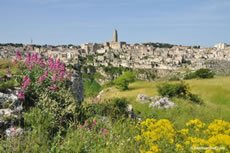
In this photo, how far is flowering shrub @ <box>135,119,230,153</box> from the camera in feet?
19.8

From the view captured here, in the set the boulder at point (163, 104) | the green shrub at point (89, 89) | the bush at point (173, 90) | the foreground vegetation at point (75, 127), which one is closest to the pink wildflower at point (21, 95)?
the foreground vegetation at point (75, 127)

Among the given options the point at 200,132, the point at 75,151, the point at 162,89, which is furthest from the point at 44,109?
the point at 162,89

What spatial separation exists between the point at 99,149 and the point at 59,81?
10.8 feet

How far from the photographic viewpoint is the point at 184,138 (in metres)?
7.25

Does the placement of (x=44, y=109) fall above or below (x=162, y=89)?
above

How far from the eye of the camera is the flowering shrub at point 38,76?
10328 millimetres

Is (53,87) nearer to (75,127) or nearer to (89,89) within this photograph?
(75,127)

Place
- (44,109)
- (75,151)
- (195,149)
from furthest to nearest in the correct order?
(44,109) < (75,151) < (195,149)

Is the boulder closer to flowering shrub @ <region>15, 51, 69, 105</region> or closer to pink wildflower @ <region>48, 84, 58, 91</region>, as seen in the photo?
flowering shrub @ <region>15, 51, 69, 105</region>

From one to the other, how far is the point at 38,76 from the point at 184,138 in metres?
4.50

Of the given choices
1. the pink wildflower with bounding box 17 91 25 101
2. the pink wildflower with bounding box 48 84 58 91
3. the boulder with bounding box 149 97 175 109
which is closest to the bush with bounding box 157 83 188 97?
the boulder with bounding box 149 97 175 109

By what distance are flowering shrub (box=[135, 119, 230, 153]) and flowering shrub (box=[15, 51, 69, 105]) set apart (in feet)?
11.5

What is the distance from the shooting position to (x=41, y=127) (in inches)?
351

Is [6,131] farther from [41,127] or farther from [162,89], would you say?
[162,89]
